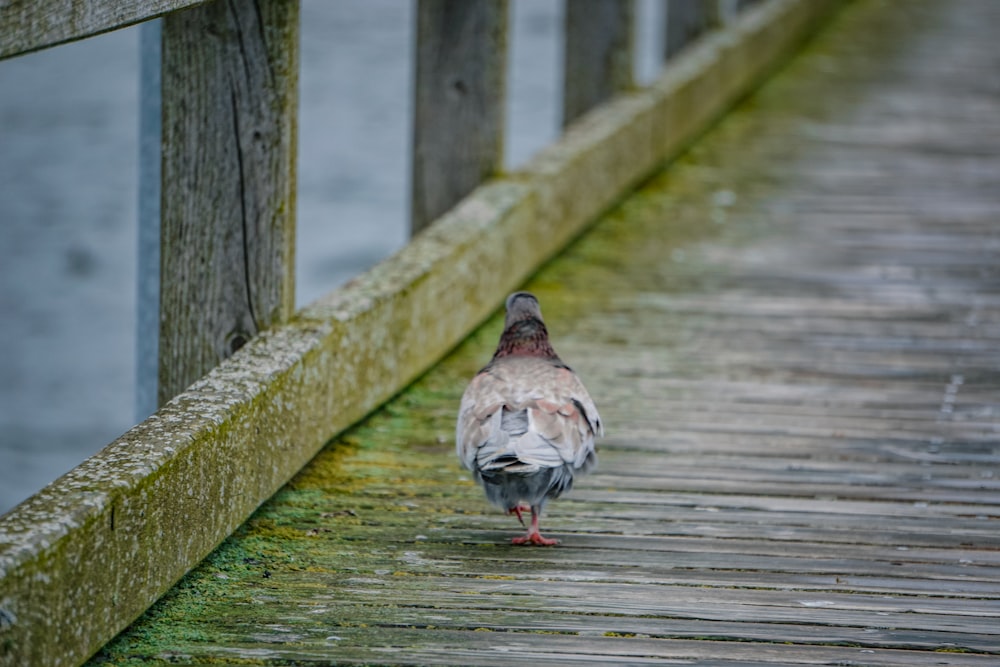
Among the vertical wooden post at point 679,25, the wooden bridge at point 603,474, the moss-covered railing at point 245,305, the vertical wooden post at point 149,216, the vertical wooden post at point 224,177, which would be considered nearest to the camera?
the moss-covered railing at point 245,305

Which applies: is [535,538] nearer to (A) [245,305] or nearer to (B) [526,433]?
(B) [526,433]

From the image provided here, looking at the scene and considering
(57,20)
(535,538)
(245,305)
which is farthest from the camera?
(245,305)

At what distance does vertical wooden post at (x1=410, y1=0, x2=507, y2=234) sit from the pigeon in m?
2.50

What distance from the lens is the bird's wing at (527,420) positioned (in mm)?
3701

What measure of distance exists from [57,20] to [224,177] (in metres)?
1.32

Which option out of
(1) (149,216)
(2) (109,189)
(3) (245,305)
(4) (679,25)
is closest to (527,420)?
(3) (245,305)

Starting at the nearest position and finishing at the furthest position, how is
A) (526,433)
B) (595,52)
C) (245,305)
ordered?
(526,433) < (245,305) < (595,52)

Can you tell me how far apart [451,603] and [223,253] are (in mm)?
1250

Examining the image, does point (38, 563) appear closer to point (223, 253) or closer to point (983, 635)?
point (223, 253)

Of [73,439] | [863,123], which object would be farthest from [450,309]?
[73,439]

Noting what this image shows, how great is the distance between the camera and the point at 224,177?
13.7 ft

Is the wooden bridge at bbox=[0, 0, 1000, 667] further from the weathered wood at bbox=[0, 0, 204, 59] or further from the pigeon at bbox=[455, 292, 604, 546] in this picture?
the weathered wood at bbox=[0, 0, 204, 59]

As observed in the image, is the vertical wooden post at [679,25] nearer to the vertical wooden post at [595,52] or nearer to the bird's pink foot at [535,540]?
the vertical wooden post at [595,52]

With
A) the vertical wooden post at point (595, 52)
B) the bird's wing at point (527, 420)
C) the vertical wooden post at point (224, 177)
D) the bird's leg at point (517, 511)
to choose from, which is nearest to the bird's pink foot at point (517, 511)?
the bird's leg at point (517, 511)
